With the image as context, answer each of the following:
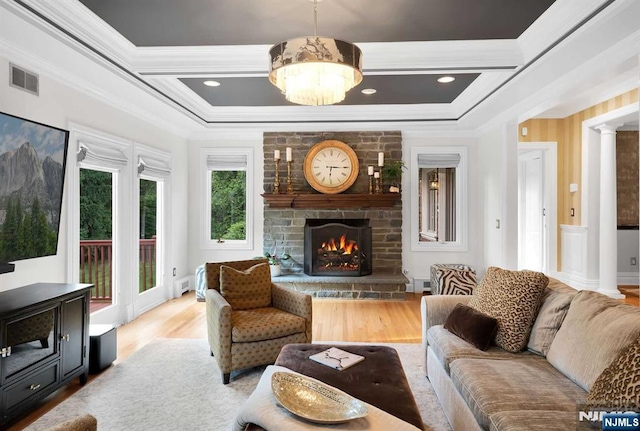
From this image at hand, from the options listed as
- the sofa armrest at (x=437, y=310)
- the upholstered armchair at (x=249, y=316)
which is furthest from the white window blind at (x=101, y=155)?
the sofa armrest at (x=437, y=310)

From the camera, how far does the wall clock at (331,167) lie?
5.88 m

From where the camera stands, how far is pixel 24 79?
Result: 3016 mm

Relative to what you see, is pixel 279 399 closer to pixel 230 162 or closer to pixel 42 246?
pixel 42 246

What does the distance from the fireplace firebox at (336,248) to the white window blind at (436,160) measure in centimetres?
133

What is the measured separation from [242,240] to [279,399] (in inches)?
186

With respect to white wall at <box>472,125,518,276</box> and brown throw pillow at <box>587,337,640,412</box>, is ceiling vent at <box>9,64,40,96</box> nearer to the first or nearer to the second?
brown throw pillow at <box>587,337,640,412</box>

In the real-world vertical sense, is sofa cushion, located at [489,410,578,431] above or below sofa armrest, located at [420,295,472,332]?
below

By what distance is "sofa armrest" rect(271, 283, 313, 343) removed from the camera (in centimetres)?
321

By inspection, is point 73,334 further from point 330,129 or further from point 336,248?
point 330,129

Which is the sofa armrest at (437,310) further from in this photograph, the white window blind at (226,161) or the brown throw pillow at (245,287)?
the white window blind at (226,161)

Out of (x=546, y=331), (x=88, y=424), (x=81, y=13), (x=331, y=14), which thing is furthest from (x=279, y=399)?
(x=81, y=13)

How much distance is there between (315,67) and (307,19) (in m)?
0.89

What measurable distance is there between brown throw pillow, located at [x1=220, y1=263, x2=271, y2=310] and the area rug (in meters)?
0.54

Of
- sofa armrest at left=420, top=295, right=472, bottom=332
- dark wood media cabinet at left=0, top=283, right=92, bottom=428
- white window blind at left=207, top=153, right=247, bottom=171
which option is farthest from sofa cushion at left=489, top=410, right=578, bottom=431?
white window blind at left=207, top=153, right=247, bottom=171
